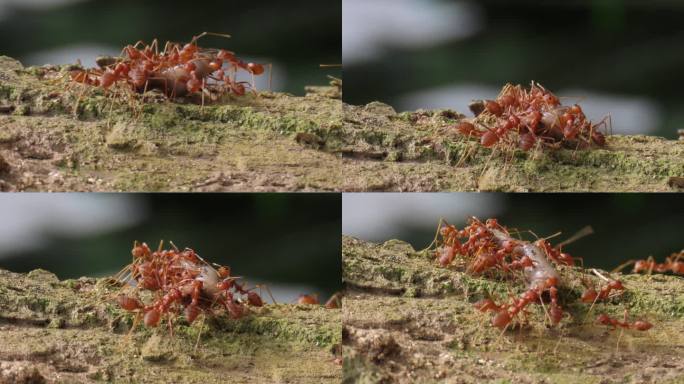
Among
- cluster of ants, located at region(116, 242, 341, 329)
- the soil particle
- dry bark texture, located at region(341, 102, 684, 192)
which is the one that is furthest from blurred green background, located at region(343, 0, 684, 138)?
the soil particle

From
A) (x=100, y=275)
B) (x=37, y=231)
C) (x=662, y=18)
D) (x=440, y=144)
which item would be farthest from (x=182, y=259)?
(x=662, y=18)

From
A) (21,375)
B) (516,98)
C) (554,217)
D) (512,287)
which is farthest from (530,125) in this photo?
(21,375)

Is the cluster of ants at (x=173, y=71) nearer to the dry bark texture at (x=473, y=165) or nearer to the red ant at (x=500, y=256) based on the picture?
the dry bark texture at (x=473, y=165)

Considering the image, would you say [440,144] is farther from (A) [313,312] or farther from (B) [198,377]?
(B) [198,377]

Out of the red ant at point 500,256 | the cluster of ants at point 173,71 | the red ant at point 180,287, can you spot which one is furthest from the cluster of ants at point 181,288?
the cluster of ants at point 173,71

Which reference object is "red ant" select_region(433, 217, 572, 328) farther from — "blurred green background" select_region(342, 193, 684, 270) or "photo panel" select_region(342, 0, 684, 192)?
"photo panel" select_region(342, 0, 684, 192)

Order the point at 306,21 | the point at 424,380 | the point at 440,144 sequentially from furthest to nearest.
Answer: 1. the point at 306,21
2. the point at 440,144
3. the point at 424,380
